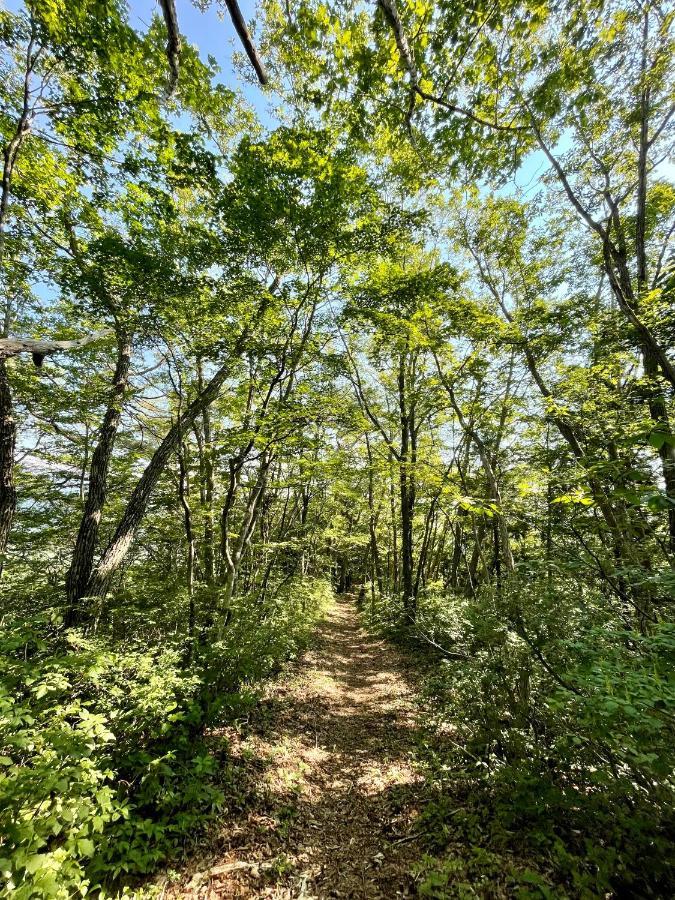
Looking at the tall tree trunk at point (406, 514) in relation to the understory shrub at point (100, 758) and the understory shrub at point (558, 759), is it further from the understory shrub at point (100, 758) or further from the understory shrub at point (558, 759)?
the understory shrub at point (100, 758)

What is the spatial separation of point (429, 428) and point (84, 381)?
11832 millimetres

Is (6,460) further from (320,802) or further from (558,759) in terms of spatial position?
(558,759)

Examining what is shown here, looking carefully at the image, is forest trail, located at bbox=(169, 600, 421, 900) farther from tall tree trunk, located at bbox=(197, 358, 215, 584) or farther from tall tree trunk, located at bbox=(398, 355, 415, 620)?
tall tree trunk, located at bbox=(398, 355, 415, 620)

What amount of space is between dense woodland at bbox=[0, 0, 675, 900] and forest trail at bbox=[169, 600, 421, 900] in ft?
1.12

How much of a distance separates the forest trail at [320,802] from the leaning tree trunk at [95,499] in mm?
3368

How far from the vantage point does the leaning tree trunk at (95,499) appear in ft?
18.0

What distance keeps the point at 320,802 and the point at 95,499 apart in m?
6.06

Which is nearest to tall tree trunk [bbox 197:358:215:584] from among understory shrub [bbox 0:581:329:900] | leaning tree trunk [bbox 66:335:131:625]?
leaning tree trunk [bbox 66:335:131:625]

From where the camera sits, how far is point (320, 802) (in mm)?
3988

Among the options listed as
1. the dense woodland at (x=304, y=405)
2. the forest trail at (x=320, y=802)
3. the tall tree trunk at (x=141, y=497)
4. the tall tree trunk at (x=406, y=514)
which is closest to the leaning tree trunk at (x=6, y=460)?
the dense woodland at (x=304, y=405)

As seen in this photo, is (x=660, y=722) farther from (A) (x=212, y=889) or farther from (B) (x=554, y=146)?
(B) (x=554, y=146)

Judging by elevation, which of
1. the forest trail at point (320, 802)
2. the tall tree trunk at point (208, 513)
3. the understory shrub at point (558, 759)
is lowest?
the forest trail at point (320, 802)

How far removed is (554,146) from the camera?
20.5 ft

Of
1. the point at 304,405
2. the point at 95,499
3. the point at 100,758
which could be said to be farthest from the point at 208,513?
the point at 100,758
